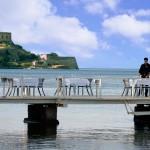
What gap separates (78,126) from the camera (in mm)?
33531

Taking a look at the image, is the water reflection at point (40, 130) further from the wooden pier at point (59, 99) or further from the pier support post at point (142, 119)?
the pier support post at point (142, 119)

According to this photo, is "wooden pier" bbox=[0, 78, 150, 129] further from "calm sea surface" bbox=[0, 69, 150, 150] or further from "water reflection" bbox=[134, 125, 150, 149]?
"calm sea surface" bbox=[0, 69, 150, 150]

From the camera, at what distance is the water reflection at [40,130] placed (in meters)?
29.2

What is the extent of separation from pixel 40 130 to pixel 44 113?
2.89ft

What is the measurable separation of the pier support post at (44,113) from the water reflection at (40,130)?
0.77ft

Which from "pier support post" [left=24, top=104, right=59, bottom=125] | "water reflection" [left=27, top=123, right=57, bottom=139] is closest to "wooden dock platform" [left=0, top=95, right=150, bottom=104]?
"pier support post" [left=24, top=104, right=59, bottom=125]

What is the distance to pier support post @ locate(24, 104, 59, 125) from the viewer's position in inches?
1209

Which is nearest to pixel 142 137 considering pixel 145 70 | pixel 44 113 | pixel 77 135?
pixel 77 135

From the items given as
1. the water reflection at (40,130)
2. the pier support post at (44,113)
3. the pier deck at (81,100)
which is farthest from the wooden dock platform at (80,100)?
the water reflection at (40,130)

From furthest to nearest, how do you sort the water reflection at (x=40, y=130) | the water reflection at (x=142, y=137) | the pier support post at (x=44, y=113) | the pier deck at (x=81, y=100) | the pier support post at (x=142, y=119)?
the pier support post at (x=142, y=119)
the pier support post at (x=44, y=113)
the pier deck at (x=81, y=100)
the water reflection at (x=40, y=130)
the water reflection at (x=142, y=137)

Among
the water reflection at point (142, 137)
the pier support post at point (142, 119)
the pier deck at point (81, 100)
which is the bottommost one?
the water reflection at point (142, 137)

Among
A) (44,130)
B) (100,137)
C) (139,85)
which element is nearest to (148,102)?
(139,85)

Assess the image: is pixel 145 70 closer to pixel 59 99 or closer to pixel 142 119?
pixel 142 119

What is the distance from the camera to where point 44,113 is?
101 feet
